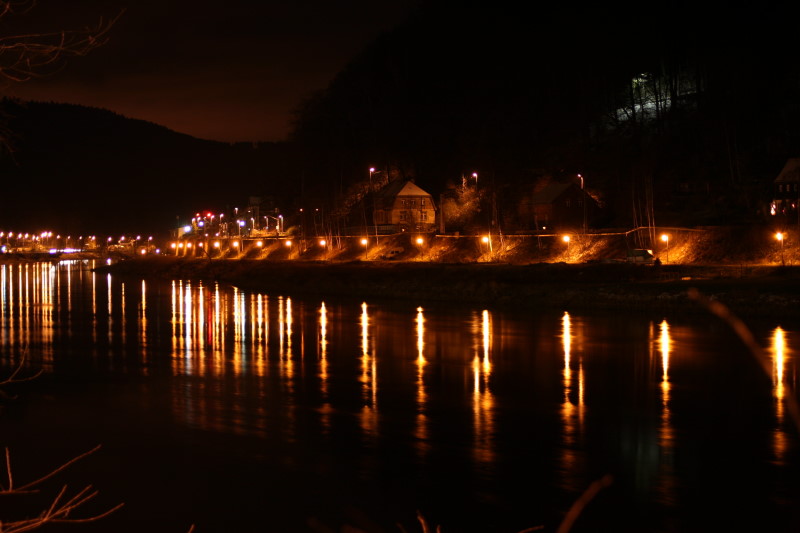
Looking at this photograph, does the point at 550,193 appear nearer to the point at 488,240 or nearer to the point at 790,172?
the point at 488,240

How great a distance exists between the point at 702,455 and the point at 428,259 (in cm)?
4668

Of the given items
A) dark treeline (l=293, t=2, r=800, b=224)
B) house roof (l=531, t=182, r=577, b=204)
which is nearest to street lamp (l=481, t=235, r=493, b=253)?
house roof (l=531, t=182, r=577, b=204)

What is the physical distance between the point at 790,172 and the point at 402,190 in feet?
120

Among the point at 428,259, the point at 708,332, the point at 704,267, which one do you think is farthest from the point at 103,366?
the point at 428,259

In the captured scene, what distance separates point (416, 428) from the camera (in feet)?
48.3

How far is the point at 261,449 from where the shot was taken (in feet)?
44.1

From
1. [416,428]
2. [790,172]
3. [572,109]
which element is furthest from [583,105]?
[416,428]

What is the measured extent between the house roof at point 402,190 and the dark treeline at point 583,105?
519cm

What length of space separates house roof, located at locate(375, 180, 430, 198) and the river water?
1911 inches

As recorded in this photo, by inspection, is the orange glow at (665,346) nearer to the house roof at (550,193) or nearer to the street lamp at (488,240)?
the street lamp at (488,240)

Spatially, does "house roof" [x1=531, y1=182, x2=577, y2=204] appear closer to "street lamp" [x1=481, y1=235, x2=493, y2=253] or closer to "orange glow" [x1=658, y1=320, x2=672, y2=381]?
"street lamp" [x1=481, y1=235, x2=493, y2=253]

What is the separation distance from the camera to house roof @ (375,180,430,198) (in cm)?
7650

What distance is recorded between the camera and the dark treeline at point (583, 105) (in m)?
59.3

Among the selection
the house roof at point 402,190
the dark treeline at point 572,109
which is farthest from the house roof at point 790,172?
the house roof at point 402,190
